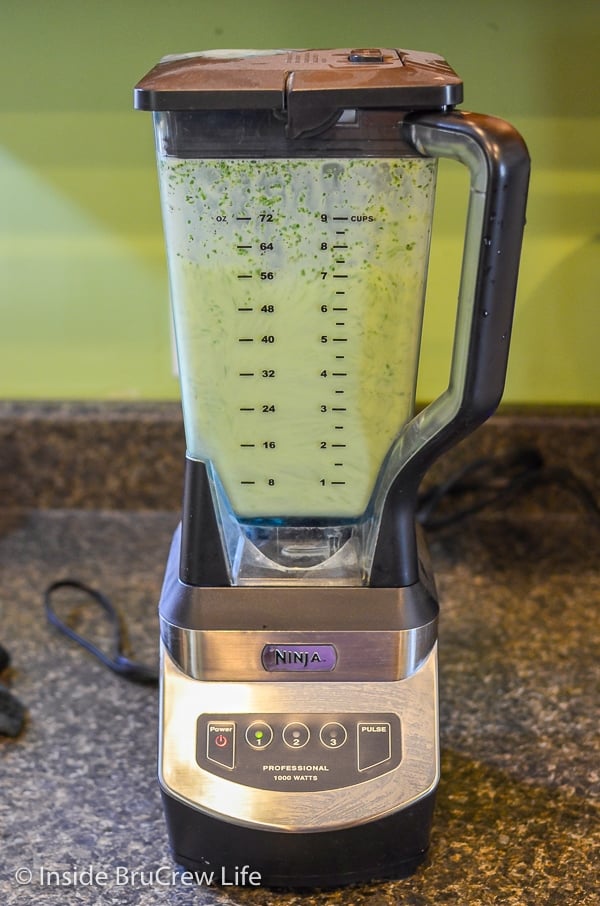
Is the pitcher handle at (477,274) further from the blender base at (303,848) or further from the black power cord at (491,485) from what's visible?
the black power cord at (491,485)

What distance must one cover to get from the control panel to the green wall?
1.37 feet

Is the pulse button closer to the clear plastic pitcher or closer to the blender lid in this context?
the clear plastic pitcher

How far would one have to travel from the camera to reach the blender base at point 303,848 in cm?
55

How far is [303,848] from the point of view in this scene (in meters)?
0.55

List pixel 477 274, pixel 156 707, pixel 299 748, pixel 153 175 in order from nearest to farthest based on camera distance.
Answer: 1. pixel 477 274
2. pixel 299 748
3. pixel 156 707
4. pixel 153 175

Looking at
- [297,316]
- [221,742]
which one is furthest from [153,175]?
[221,742]

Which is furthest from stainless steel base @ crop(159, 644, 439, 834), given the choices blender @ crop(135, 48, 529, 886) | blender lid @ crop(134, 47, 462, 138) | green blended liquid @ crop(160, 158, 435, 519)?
blender lid @ crop(134, 47, 462, 138)

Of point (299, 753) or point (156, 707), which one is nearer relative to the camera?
point (299, 753)

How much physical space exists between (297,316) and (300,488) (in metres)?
0.11

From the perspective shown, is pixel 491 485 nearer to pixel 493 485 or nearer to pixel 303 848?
pixel 493 485

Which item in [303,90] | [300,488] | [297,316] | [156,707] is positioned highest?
[303,90]

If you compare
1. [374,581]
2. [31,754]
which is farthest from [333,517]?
[31,754]

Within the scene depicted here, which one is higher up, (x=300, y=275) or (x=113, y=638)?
(x=300, y=275)

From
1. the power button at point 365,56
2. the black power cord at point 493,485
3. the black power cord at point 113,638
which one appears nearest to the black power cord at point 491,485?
the black power cord at point 493,485
